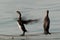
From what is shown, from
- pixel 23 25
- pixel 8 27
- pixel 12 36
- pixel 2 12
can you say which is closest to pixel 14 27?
pixel 8 27

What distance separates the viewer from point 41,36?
633 inches

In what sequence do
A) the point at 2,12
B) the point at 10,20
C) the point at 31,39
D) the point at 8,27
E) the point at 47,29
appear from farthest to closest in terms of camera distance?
the point at 2,12 < the point at 10,20 < the point at 8,27 < the point at 47,29 < the point at 31,39

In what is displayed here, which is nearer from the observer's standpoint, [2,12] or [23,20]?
[23,20]

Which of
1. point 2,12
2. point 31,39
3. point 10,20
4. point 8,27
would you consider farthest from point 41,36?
point 2,12

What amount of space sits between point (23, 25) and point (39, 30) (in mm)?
785

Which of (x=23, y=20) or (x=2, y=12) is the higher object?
(x=23, y=20)

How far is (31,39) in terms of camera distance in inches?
631

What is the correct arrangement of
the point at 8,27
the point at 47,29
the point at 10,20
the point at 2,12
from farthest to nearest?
1. the point at 2,12
2. the point at 10,20
3. the point at 8,27
4. the point at 47,29

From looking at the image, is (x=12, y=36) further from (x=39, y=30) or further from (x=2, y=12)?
(x=2, y=12)

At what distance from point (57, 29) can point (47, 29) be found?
110 centimetres

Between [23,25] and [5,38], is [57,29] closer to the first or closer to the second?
[23,25]

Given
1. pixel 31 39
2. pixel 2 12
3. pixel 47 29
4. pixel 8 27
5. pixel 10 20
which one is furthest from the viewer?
pixel 2 12

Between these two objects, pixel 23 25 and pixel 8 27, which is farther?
pixel 8 27

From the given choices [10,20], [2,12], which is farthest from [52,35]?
[2,12]
